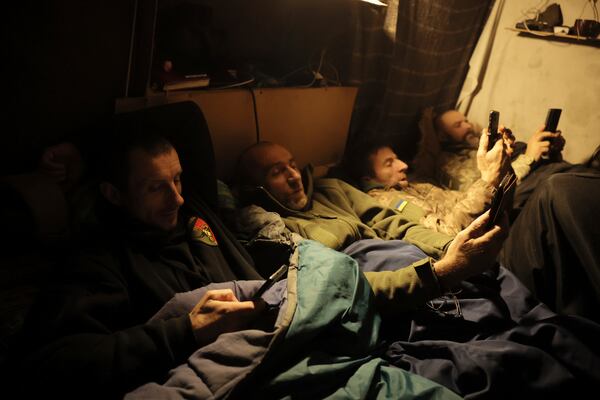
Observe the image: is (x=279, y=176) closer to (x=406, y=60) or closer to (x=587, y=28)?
(x=406, y=60)

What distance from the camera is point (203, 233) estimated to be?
1.30m

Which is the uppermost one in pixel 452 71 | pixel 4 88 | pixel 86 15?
pixel 452 71

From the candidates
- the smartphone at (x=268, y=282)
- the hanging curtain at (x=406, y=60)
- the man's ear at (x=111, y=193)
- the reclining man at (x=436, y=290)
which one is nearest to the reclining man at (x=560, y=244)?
the reclining man at (x=436, y=290)

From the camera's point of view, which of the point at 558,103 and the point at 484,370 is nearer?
the point at 484,370

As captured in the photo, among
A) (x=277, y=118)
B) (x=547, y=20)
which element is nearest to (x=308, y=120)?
(x=277, y=118)

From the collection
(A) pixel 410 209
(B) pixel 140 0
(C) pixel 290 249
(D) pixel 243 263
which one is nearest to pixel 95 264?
(D) pixel 243 263

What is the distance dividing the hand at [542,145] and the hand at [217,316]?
170 centimetres

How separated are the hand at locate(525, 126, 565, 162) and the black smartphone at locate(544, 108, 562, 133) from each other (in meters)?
0.03

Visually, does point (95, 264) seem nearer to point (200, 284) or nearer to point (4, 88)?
point (200, 284)

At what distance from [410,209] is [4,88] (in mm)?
1605

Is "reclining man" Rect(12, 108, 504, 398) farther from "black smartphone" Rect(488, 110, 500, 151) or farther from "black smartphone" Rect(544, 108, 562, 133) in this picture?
"black smartphone" Rect(544, 108, 562, 133)

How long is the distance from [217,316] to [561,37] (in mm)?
2384

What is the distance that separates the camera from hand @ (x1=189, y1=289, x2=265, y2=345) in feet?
3.10

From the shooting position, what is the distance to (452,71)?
8.65ft
